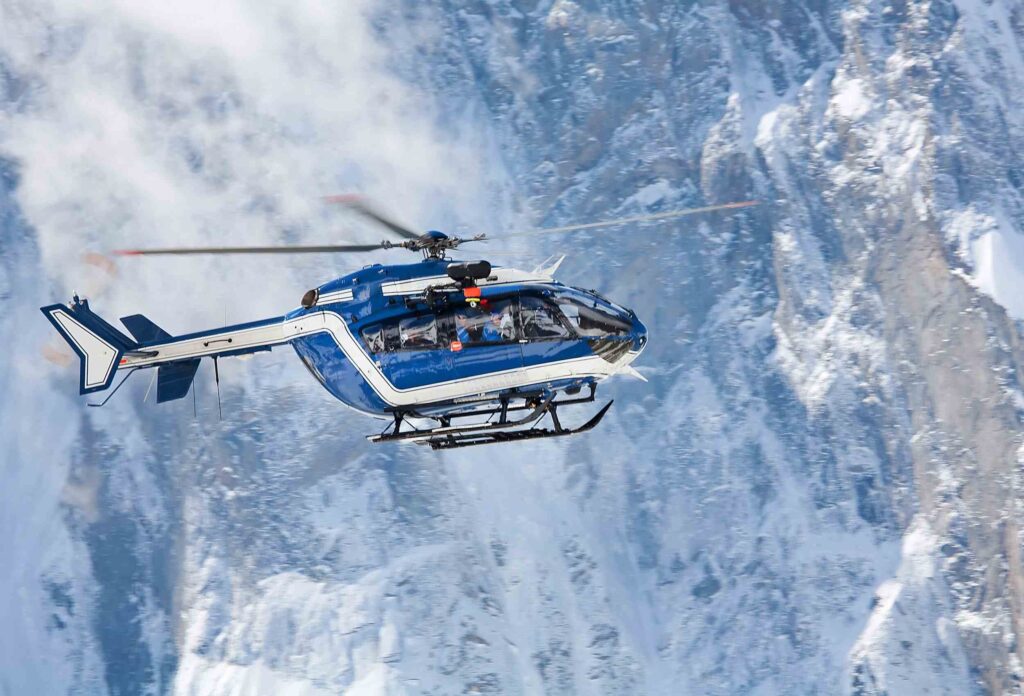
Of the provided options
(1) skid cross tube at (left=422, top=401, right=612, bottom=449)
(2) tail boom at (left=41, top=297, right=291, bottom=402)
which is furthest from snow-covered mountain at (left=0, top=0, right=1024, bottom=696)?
(1) skid cross tube at (left=422, top=401, right=612, bottom=449)

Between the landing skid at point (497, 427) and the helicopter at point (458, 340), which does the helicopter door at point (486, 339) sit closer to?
the helicopter at point (458, 340)

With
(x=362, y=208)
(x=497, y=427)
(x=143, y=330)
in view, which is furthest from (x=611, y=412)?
(x=362, y=208)

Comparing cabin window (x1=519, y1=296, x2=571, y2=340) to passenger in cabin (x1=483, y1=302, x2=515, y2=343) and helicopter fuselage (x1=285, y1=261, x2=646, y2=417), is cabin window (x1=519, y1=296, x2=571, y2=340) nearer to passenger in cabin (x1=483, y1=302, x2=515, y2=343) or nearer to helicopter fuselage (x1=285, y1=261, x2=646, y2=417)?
helicopter fuselage (x1=285, y1=261, x2=646, y2=417)

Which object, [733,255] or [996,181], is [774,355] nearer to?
[733,255]

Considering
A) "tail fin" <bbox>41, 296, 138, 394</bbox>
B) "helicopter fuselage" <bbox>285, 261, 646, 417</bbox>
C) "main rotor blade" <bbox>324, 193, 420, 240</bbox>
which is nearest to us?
"main rotor blade" <bbox>324, 193, 420, 240</bbox>

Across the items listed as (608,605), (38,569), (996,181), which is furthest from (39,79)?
(996,181)

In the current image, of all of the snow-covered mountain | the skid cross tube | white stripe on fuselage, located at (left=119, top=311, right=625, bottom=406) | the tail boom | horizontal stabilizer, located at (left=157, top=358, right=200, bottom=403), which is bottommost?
the skid cross tube

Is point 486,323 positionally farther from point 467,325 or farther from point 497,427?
point 497,427
